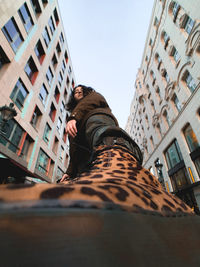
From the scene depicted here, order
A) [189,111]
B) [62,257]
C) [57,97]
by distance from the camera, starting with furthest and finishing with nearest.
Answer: [57,97]
[189,111]
[62,257]

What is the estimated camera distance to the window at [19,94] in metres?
10.0

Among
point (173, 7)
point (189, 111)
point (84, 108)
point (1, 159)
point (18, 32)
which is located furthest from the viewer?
point (173, 7)

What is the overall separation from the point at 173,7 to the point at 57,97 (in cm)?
1587

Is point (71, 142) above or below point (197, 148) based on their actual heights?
below

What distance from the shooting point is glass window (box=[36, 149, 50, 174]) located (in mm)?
→ 12914

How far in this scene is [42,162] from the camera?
1362 centimetres

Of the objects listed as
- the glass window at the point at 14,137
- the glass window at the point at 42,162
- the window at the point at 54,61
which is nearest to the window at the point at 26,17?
the window at the point at 54,61

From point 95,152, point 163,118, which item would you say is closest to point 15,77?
point 95,152

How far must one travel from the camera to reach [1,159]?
8.05 m

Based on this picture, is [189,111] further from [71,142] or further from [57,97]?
[57,97]

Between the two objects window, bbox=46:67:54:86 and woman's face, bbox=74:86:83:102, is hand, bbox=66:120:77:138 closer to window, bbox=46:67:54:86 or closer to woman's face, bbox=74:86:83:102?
woman's face, bbox=74:86:83:102

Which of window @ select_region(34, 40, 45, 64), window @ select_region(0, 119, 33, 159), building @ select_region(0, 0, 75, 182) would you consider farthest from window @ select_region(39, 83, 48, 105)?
window @ select_region(0, 119, 33, 159)

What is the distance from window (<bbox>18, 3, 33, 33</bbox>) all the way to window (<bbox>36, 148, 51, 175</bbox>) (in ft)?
34.7

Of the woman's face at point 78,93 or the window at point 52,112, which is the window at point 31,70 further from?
the woman's face at point 78,93
